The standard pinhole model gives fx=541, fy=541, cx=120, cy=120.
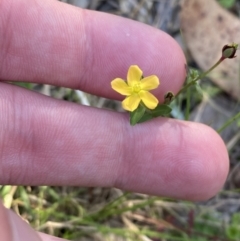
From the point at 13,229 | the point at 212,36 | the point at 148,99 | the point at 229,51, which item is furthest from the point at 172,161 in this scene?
the point at 212,36

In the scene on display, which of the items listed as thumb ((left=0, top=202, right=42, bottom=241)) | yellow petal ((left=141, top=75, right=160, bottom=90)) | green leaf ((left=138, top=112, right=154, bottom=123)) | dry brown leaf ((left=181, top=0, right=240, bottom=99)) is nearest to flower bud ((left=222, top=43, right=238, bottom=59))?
yellow petal ((left=141, top=75, right=160, bottom=90))

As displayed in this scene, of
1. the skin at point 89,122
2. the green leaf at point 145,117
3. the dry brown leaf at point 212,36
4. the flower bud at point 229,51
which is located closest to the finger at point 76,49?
the skin at point 89,122

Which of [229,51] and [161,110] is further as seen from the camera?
[161,110]

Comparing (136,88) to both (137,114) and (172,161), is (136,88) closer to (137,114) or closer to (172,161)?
(137,114)

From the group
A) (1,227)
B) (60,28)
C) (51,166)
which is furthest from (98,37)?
(1,227)

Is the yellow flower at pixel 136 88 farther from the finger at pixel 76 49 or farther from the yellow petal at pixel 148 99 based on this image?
the finger at pixel 76 49
